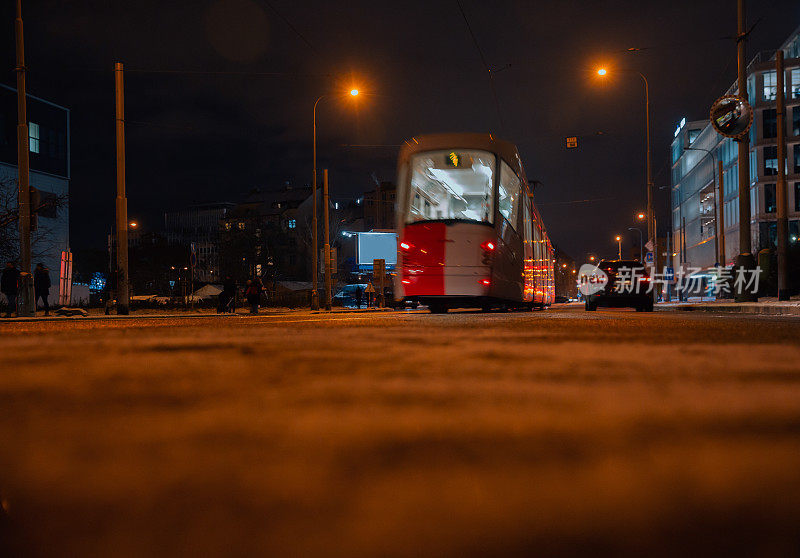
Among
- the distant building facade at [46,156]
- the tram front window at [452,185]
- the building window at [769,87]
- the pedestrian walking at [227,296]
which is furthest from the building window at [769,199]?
the distant building facade at [46,156]

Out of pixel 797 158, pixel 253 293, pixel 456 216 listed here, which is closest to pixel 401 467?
pixel 456 216

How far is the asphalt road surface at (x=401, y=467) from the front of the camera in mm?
719

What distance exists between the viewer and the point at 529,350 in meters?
2.77

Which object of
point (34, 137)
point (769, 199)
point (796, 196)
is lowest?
point (769, 199)

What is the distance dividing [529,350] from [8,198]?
2416 cm

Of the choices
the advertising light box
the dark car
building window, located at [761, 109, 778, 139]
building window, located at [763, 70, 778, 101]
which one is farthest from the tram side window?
building window, located at [761, 109, 778, 139]

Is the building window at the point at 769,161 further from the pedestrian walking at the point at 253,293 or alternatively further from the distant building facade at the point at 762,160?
the pedestrian walking at the point at 253,293

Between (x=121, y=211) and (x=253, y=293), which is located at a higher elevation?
(x=121, y=211)

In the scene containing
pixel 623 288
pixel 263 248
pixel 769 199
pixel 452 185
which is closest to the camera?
pixel 452 185

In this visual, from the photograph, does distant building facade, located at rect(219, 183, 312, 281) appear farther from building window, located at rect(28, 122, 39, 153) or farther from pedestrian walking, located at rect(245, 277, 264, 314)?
pedestrian walking, located at rect(245, 277, 264, 314)

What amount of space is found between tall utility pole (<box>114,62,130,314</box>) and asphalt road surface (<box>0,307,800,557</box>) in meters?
18.9

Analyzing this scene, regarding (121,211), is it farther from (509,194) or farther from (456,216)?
(509,194)

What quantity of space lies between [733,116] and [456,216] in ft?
29.2

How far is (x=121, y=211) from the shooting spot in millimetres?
20016
